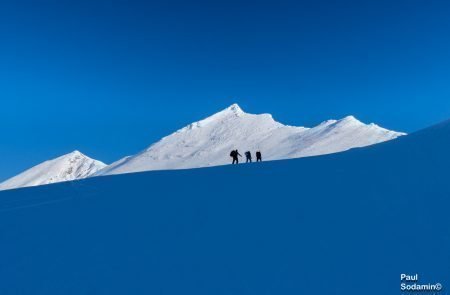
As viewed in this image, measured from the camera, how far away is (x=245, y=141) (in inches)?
4407

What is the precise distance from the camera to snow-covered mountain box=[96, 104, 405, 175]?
91625mm

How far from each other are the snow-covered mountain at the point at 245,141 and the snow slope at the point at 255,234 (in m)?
71.8

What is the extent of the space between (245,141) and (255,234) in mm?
105294

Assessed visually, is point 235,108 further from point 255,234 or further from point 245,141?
point 255,234

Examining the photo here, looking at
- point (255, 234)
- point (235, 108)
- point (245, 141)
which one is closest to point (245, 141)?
point (245, 141)

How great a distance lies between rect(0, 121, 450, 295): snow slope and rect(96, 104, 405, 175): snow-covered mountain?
7180 centimetres

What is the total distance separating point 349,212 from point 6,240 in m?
6.82

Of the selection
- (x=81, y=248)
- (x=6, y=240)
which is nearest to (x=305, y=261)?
(x=81, y=248)

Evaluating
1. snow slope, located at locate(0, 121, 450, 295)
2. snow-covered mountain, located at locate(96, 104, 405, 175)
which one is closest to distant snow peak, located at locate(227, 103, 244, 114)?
snow-covered mountain, located at locate(96, 104, 405, 175)

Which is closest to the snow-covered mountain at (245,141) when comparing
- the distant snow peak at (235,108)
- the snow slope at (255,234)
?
the distant snow peak at (235,108)

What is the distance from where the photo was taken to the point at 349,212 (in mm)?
7039

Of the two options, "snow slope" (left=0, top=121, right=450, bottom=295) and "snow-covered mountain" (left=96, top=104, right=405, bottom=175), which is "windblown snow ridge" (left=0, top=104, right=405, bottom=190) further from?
"snow slope" (left=0, top=121, right=450, bottom=295)

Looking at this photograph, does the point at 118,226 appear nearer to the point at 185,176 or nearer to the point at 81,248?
the point at 81,248

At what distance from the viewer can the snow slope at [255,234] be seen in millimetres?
5449
